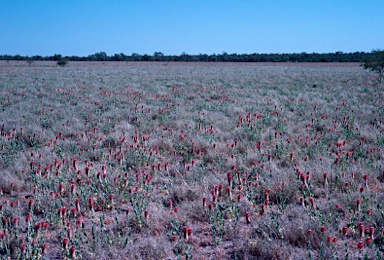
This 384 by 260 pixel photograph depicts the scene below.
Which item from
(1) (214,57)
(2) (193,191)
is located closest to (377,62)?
(2) (193,191)

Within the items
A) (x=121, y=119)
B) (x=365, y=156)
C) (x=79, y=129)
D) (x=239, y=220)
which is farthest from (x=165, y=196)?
(x=121, y=119)

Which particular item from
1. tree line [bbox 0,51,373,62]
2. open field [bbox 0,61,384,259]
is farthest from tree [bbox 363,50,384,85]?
tree line [bbox 0,51,373,62]

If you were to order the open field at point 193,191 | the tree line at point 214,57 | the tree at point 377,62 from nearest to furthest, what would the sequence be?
the open field at point 193,191
the tree at point 377,62
the tree line at point 214,57

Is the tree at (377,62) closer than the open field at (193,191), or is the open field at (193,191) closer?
the open field at (193,191)

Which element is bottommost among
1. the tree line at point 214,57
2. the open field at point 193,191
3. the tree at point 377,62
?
the open field at point 193,191

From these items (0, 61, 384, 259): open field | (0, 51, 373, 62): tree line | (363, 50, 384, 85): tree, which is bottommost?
(0, 61, 384, 259): open field

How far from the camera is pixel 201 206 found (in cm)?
429

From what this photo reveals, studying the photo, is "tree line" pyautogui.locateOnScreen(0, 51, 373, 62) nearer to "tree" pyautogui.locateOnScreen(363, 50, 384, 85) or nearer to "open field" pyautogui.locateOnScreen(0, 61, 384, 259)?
"tree" pyautogui.locateOnScreen(363, 50, 384, 85)

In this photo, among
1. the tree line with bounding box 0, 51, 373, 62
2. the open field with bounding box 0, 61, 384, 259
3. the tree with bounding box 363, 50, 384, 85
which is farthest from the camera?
the tree line with bounding box 0, 51, 373, 62

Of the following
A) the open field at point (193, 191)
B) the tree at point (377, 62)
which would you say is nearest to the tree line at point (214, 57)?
the tree at point (377, 62)

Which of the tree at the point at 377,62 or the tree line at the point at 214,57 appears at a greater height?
the tree line at the point at 214,57

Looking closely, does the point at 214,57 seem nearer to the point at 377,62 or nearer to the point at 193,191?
the point at 377,62

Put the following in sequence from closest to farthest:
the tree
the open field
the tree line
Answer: the open field
the tree
the tree line

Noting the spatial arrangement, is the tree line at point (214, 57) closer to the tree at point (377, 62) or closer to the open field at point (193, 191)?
the tree at point (377, 62)
